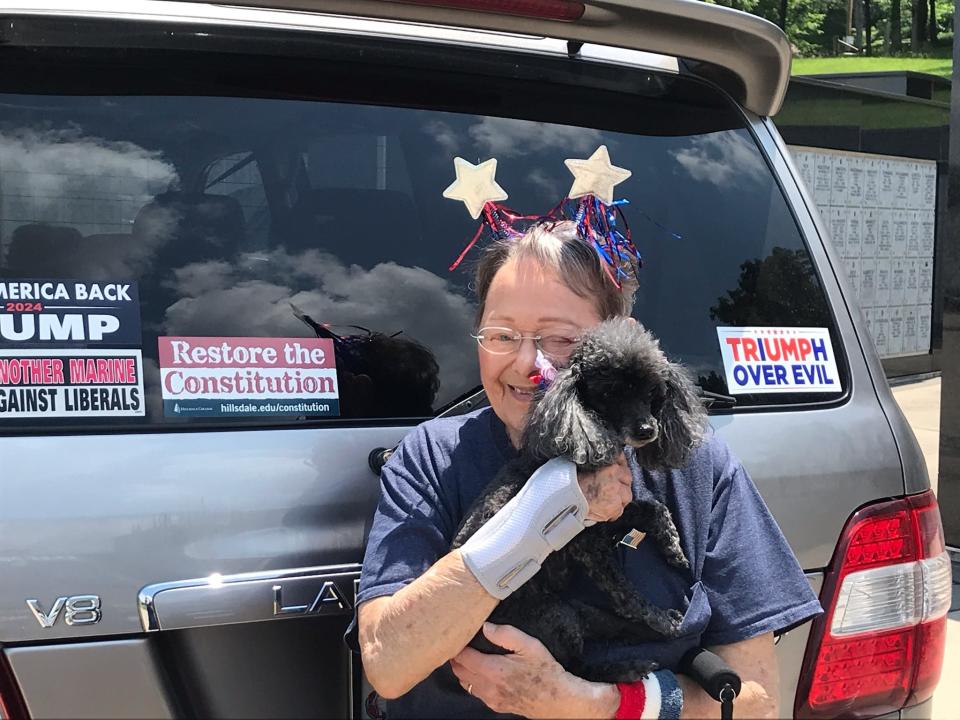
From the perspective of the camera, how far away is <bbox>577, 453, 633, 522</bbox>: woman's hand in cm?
156

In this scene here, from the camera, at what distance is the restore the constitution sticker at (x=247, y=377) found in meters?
1.74

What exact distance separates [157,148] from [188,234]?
18cm

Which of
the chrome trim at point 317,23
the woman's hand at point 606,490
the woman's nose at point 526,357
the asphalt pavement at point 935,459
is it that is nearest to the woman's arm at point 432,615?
the woman's hand at point 606,490

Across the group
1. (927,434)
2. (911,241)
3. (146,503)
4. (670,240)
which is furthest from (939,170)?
(146,503)

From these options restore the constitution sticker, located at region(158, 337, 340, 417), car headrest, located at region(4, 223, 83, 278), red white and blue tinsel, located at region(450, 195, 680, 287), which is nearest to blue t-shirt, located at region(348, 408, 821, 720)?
restore the constitution sticker, located at region(158, 337, 340, 417)

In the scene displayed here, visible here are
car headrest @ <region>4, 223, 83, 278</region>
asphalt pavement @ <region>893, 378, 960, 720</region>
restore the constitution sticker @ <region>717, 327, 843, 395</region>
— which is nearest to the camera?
car headrest @ <region>4, 223, 83, 278</region>

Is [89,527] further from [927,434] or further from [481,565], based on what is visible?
[927,434]

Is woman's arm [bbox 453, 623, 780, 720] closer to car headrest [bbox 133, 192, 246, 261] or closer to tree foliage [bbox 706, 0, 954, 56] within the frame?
car headrest [bbox 133, 192, 246, 261]

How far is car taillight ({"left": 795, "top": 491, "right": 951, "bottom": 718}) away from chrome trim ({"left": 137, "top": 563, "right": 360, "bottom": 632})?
3.34 ft

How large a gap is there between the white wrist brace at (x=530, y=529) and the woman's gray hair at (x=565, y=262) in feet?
1.41

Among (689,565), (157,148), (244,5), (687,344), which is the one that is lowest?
(689,565)

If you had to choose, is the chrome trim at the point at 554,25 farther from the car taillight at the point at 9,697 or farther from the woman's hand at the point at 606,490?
the car taillight at the point at 9,697

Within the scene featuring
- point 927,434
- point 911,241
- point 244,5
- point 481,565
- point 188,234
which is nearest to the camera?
point 481,565

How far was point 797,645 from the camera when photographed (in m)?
1.90
